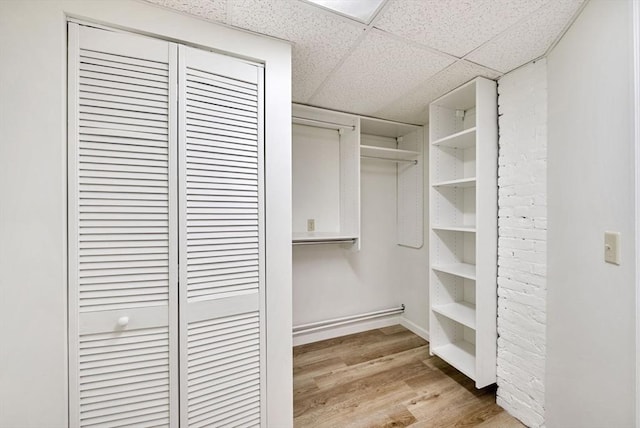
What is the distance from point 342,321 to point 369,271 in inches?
25.0

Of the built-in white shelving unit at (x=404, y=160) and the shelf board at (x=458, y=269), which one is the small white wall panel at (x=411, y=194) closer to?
the built-in white shelving unit at (x=404, y=160)

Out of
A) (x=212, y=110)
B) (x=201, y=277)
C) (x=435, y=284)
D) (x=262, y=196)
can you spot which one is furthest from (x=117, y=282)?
(x=435, y=284)

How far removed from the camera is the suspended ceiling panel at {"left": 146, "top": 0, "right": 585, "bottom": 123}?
46.9 inches

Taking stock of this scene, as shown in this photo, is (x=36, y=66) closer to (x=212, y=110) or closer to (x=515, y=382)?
(x=212, y=110)

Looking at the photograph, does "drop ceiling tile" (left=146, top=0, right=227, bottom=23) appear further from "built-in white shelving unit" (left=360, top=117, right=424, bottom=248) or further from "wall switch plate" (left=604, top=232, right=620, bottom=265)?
"wall switch plate" (left=604, top=232, right=620, bottom=265)

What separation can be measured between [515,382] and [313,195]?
216 centimetres

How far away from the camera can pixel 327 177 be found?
271 centimetres

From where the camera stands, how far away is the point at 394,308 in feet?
9.93

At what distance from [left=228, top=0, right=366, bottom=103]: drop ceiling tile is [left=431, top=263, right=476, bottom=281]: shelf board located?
1811 millimetres

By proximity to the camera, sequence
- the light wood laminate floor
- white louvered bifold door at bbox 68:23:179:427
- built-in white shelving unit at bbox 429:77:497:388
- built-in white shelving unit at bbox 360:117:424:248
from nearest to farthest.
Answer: white louvered bifold door at bbox 68:23:179:427 → the light wood laminate floor → built-in white shelving unit at bbox 429:77:497:388 → built-in white shelving unit at bbox 360:117:424:248

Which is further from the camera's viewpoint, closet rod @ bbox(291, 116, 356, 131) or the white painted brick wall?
closet rod @ bbox(291, 116, 356, 131)

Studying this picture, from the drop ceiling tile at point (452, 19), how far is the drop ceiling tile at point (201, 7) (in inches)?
30.4

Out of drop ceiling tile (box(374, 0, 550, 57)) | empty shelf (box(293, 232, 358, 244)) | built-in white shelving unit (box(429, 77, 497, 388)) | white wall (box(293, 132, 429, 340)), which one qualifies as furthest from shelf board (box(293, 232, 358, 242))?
drop ceiling tile (box(374, 0, 550, 57))

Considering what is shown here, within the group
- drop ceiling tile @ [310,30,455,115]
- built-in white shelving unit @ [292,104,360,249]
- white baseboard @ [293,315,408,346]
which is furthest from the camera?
white baseboard @ [293,315,408,346]
